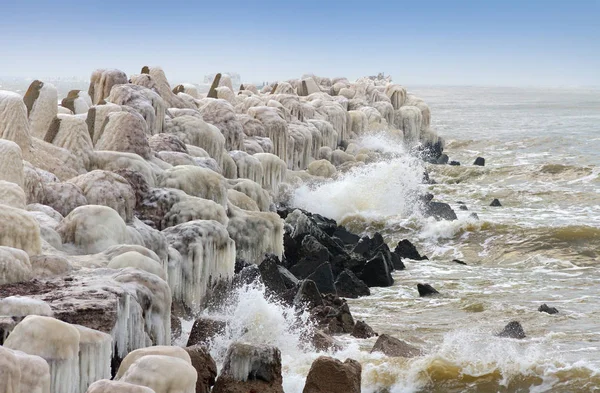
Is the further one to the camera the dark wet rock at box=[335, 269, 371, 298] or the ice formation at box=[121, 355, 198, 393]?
the dark wet rock at box=[335, 269, 371, 298]

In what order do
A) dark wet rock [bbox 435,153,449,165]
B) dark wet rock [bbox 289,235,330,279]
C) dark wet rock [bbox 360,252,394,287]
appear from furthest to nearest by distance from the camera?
dark wet rock [bbox 435,153,449,165] < dark wet rock [bbox 360,252,394,287] < dark wet rock [bbox 289,235,330,279]

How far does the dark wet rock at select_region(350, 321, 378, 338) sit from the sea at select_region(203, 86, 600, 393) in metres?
0.26

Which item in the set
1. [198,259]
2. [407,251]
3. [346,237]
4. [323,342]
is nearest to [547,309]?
[323,342]

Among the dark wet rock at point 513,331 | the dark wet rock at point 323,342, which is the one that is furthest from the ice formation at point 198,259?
the dark wet rock at point 513,331

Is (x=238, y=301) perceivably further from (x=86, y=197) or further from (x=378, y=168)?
(x=378, y=168)

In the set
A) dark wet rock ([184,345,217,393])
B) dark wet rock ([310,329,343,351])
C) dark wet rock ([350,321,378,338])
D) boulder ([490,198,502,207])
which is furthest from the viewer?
boulder ([490,198,502,207])

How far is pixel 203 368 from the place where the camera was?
33.7 ft

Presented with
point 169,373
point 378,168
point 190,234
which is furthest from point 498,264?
point 169,373

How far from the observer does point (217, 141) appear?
838 inches

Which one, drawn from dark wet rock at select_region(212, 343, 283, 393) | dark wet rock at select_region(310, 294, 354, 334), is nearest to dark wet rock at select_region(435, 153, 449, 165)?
dark wet rock at select_region(310, 294, 354, 334)

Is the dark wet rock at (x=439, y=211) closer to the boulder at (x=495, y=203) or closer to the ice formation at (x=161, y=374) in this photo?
the boulder at (x=495, y=203)

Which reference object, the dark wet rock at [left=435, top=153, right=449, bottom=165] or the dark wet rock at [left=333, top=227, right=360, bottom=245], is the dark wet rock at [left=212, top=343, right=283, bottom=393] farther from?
the dark wet rock at [left=435, top=153, right=449, bottom=165]

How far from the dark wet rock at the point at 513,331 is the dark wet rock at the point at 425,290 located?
3.62 metres

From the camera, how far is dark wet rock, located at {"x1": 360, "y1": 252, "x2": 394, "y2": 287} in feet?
66.2
